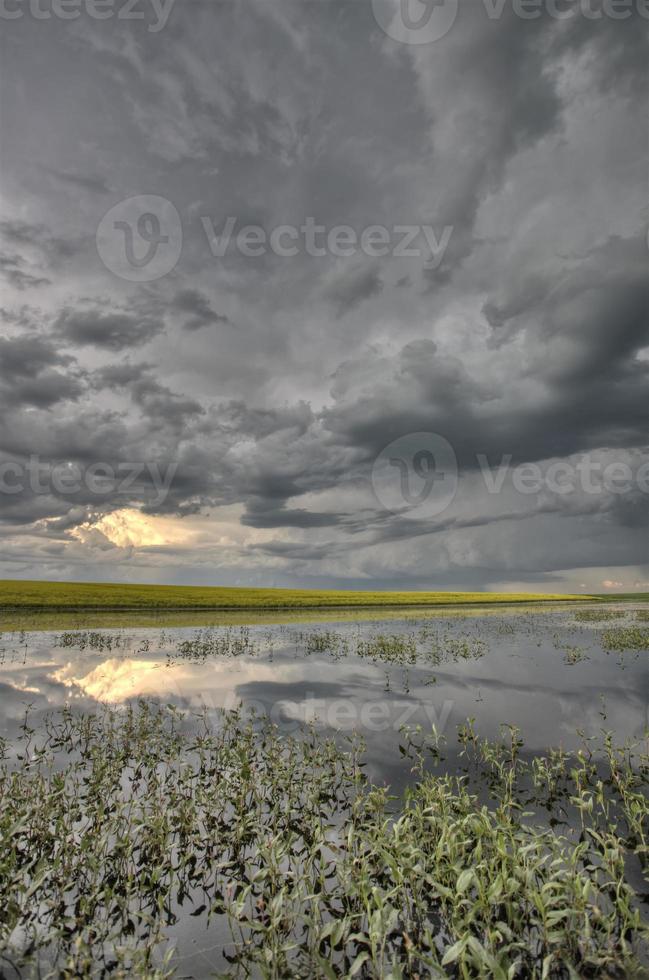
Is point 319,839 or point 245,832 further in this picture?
point 245,832

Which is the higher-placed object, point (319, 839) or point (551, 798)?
point (319, 839)

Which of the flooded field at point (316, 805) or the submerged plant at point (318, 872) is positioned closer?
the submerged plant at point (318, 872)

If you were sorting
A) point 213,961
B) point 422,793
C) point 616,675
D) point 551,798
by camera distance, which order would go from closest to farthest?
point 213,961
point 422,793
point 551,798
point 616,675

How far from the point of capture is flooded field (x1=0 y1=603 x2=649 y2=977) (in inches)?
205

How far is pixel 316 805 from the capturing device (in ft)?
28.0

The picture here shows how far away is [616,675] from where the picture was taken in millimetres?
21859

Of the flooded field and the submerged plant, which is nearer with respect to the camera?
the submerged plant

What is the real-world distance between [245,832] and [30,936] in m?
2.98

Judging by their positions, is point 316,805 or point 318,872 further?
point 316,805

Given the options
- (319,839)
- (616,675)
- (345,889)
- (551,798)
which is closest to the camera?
(345,889)

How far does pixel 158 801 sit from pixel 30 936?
122 inches

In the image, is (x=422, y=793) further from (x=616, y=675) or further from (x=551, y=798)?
(x=616, y=675)

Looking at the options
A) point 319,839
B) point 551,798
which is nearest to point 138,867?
point 319,839

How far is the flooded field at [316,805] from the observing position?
520cm
